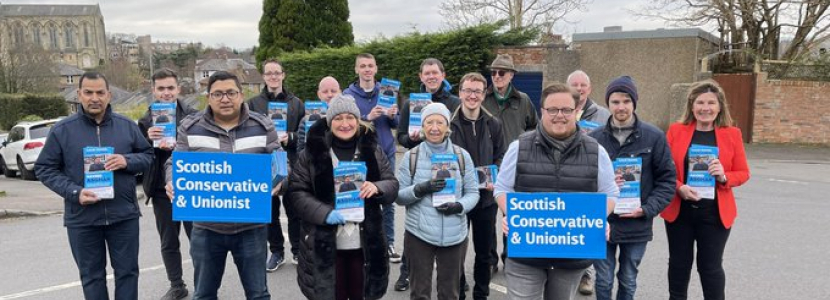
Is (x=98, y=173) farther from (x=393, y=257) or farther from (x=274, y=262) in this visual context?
(x=393, y=257)

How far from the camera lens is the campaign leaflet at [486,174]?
4.07m

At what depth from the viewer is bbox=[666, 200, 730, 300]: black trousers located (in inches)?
139

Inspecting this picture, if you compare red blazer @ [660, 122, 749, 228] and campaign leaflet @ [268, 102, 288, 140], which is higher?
campaign leaflet @ [268, 102, 288, 140]

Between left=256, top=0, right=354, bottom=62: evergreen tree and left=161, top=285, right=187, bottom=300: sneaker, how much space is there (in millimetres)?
15187

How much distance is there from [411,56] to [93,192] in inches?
451

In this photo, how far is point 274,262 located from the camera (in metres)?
5.35

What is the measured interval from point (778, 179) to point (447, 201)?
399 inches

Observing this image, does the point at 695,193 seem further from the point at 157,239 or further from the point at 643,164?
the point at 157,239

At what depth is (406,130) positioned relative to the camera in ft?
15.4

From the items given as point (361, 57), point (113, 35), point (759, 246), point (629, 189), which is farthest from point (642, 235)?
point (113, 35)

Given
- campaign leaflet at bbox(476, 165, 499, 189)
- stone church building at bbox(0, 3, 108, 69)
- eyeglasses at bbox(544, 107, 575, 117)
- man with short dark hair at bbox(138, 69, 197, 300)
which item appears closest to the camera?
eyeglasses at bbox(544, 107, 575, 117)

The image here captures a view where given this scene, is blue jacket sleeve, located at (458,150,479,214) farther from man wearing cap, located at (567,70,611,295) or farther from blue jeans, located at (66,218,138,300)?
blue jeans, located at (66,218,138,300)

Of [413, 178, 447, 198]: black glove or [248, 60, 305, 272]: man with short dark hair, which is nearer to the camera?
[413, 178, 447, 198]: black glove

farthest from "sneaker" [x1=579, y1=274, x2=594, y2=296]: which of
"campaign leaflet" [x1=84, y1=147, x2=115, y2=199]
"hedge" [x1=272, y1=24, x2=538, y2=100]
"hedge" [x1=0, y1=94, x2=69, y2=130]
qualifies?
"hedge" [x1=0, y1=94, x2=69, y2=130]
